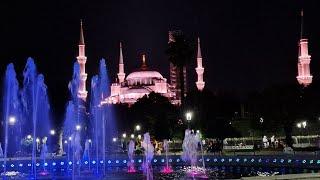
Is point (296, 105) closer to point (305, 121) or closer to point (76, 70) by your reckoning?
point (305, 121)

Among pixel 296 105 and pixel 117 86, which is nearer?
pixel 296 105

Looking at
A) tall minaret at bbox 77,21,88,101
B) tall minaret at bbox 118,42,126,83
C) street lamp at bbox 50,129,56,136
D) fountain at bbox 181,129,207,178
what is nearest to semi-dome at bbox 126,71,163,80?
tall minaret at bbox 118,42,126,83

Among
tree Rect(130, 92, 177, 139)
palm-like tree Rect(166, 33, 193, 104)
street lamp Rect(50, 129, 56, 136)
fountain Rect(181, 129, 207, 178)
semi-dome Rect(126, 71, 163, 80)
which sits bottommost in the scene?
fountain Rect(181, 129, 207, 178)

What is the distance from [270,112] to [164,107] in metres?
22.0

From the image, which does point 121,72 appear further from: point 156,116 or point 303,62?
point 156,116

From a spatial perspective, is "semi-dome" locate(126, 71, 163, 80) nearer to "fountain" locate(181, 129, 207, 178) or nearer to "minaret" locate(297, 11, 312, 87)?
"minaret" locate(297, 11, 312, 87)

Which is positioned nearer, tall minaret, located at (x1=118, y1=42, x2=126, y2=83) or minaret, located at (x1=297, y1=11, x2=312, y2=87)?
minaret, located at (x1=297, y1=11, x2=312, y2=87)

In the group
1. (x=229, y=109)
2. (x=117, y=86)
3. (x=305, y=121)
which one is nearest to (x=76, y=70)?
(x=305, y=121)

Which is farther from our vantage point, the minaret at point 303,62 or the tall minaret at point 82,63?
the tall minaret at point 82,63

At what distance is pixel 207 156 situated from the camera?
1610 inches

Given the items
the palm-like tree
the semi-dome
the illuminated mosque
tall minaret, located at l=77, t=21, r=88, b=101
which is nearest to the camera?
the palm-like tree

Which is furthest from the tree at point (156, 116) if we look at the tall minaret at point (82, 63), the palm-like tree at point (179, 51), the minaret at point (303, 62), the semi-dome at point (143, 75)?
the semi-dome at point (143, 75)

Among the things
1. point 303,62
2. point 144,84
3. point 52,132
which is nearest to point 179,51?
point 52,132

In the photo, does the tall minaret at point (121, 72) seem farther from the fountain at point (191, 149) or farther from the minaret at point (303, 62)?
the fountain at point (191, 149)
